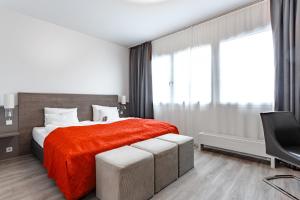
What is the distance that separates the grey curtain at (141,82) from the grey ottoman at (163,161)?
2.39 metres

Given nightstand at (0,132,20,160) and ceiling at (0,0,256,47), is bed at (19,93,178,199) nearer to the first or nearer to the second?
nightstand at (0,132,20,160)

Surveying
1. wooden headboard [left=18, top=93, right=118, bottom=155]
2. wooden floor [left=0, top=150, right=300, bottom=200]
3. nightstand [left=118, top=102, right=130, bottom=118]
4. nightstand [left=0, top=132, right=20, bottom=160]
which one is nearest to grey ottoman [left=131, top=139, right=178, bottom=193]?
wooden floor [left=0, top=150, right=300, bottom=200]

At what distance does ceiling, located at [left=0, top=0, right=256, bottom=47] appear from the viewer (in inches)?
106

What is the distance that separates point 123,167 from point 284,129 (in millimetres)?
2152

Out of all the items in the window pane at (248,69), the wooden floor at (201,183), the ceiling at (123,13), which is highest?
the ceiling at (123,13)

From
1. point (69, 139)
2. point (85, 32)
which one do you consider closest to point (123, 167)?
point (69, 139)

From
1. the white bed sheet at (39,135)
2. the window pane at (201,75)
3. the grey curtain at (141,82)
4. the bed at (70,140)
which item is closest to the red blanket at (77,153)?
the bed at (70,140)

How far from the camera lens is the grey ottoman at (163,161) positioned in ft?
6.21

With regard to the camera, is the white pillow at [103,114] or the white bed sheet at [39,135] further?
the white pillow at [103,114]

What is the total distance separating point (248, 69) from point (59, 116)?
3656 mm

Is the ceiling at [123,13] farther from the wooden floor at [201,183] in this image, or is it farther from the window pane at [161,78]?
the wooden floor at [201,183]

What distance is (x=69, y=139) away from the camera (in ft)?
6.56

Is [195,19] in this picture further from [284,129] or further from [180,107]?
[284,129]

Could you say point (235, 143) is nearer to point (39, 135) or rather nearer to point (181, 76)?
point (181, 76)
